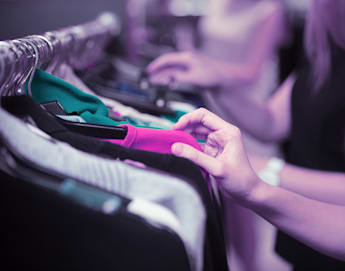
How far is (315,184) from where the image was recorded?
26.3 inches

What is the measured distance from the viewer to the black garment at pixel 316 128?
740mm

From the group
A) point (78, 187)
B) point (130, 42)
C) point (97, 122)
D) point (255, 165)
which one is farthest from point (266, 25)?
point (78, 187)

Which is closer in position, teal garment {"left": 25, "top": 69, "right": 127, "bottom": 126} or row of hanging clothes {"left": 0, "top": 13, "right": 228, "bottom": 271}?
row of hanging clothes {"left": 0, "top": 13, "right": 228, "bottom": 271}

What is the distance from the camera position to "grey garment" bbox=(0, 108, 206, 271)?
35 centimetres

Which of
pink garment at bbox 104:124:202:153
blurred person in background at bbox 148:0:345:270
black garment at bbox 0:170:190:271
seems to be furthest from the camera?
blurred person in background at bbox 148:0:345:270

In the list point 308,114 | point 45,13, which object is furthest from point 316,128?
point 45,13

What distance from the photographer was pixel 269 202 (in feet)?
1.37

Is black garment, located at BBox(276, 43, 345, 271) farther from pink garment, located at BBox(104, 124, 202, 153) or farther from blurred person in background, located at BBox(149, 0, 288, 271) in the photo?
pink garment, located at BBox(104, 124, 202, 153)

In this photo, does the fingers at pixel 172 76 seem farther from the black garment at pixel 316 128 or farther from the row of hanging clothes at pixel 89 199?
the row of hanging clothes at pixel 89 199

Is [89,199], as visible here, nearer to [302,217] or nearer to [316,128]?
[302,217]

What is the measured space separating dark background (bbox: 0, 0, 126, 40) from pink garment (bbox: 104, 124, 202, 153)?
0.79 ft

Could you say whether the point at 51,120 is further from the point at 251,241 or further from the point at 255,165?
the point at 251,241

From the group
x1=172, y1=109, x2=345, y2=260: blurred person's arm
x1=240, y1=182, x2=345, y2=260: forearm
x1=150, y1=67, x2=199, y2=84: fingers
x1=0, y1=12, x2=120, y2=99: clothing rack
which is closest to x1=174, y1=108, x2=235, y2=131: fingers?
x1=172, y1=109, x2=345, y2=260: blurred person's arm

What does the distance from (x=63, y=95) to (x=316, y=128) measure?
2.09ft
